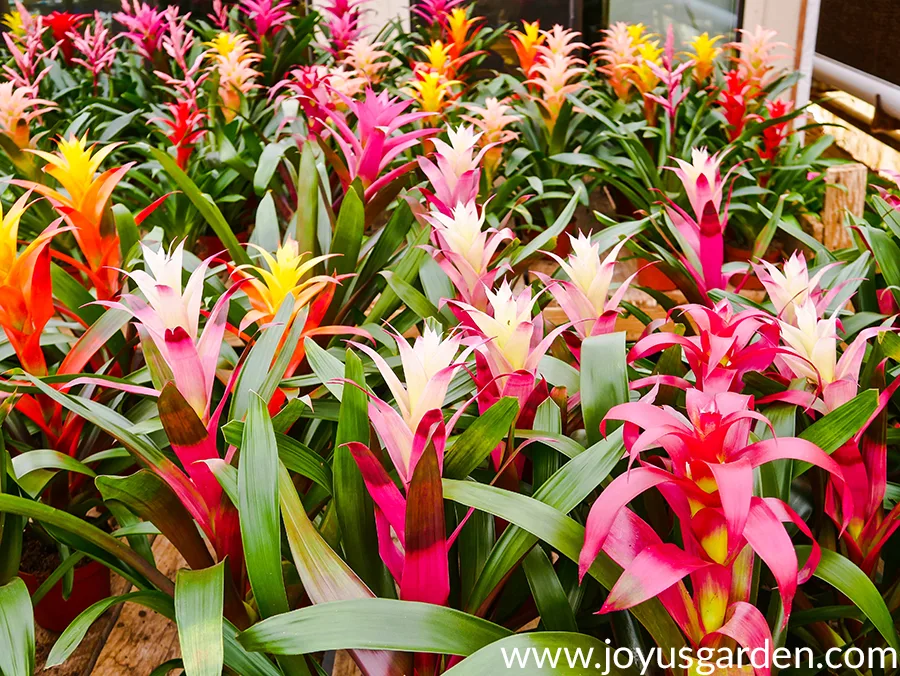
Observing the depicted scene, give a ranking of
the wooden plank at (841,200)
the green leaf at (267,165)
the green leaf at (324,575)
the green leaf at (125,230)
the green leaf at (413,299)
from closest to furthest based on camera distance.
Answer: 1. the green leaf at (324,575)
2. the green leaf at (413,299)
3. the green leaf at (125,230)
4. the green leaf at (267,165)
5. the wooden plank at (841,200)

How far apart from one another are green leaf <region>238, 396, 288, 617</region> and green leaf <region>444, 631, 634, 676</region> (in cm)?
21

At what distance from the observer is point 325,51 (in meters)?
3.18

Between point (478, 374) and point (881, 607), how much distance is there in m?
0.47

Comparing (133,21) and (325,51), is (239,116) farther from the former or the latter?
(325,51)

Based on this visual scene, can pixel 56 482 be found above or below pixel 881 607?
below

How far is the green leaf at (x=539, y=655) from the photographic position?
0.64 meters

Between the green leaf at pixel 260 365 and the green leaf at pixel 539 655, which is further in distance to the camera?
the green leaf at pixel 260 365

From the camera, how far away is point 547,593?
0.80 metres

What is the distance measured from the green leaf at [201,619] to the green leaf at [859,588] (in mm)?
560

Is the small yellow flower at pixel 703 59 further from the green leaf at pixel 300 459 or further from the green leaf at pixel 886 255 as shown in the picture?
the green leaf at pixel 300 459

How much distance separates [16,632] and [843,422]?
878 millimetres

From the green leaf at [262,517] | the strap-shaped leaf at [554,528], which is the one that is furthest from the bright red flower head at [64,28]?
the strap-shaped leaf at [554,528]

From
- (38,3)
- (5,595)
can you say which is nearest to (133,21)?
(38,3)

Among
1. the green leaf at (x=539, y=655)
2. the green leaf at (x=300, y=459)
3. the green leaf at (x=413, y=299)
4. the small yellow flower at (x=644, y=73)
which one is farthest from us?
the small yellow flower at (x=644, y=73)
